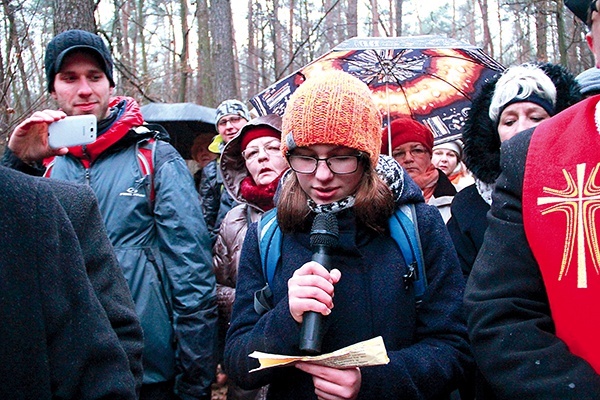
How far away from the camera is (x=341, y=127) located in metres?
2.08

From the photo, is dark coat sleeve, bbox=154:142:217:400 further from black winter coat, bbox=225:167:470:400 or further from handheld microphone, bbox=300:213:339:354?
handheld microphone, bbox=300:213:339:354

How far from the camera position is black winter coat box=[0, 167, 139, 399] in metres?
1.18

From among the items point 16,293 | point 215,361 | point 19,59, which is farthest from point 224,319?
point 19,59

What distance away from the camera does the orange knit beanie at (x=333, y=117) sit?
2088mm

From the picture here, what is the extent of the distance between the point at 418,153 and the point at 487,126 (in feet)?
4.30

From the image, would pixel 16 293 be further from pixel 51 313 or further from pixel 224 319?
pixel 224 319

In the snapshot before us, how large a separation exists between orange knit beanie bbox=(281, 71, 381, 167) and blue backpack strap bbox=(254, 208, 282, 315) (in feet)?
1.07

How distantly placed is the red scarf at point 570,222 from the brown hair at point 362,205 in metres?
0.60

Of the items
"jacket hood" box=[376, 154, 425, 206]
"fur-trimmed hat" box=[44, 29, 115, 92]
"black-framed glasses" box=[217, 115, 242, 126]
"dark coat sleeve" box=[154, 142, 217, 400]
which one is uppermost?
"fur-trimmed hat" box=[44, 29, 115, 92]

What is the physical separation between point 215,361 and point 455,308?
1623 mm

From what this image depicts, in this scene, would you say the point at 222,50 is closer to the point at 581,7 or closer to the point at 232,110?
the point at 232,110

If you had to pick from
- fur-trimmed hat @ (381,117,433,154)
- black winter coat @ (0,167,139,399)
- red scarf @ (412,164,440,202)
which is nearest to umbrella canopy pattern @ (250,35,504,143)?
fur-trimmed hat @ (381,117,433,154)

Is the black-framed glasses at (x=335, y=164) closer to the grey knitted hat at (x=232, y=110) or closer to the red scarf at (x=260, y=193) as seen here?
the red scarf at (x=260, y=193)

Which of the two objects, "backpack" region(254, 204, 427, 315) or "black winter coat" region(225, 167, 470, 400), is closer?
"black winter coat" region(225, 167, 470, 400)
